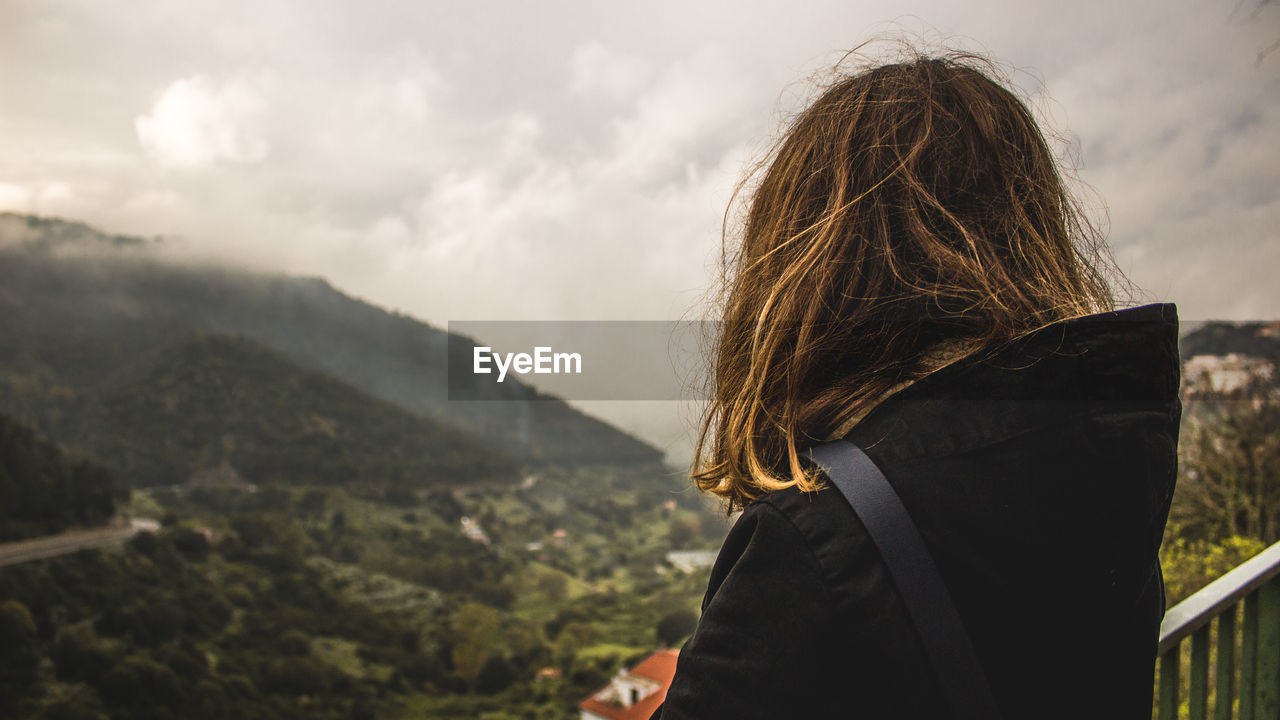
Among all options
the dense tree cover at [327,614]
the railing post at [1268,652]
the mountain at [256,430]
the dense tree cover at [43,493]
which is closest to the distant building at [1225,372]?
the railing post at [1268,652]

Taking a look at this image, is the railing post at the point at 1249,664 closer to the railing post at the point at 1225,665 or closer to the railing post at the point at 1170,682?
the railing post at the point at 1225,665

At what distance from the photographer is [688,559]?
90.6 ft

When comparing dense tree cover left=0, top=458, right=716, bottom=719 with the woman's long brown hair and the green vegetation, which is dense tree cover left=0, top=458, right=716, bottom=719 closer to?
the green vegetation

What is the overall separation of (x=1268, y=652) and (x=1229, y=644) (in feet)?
0.38

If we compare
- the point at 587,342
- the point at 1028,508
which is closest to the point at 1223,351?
the point at 587,342

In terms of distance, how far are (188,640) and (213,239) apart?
3378 cm

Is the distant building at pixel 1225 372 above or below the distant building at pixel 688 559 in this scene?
above

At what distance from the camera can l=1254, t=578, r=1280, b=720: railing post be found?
40.6 inches

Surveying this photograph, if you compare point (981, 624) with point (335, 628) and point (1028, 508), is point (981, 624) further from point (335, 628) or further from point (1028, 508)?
point (335, 628)

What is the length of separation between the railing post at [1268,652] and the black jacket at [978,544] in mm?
877

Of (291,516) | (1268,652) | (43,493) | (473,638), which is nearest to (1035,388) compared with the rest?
(1268,652)

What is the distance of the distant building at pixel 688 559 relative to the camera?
2666 cm

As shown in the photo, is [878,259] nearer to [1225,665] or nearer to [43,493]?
[1225,665]

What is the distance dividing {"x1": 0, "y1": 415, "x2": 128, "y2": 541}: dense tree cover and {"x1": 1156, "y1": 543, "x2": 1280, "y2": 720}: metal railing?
1046 inches
